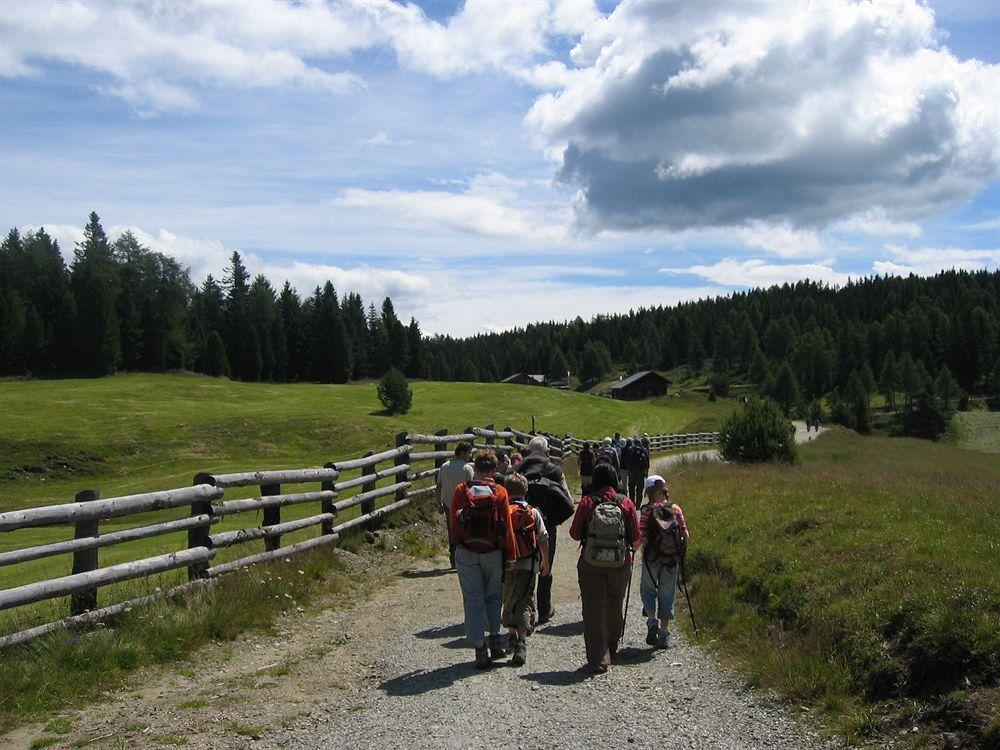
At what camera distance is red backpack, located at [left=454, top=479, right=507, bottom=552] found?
7.64 metres

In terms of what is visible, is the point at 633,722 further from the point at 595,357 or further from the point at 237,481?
the point at 595,357

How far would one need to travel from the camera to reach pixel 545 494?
9586 mm

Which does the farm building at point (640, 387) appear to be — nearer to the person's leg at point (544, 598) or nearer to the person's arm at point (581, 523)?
the person's leg at point (544, 598)

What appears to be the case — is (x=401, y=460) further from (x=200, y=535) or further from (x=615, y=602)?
(x=615, y=602)

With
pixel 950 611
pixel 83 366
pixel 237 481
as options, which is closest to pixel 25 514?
pixel 237 481

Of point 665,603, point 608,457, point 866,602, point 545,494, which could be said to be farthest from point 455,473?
point 866,602

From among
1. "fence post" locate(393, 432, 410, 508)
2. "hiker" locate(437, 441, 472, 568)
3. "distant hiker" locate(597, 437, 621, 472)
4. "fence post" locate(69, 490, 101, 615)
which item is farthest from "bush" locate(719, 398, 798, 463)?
"fence post" locate(69, 490, 101, 615)

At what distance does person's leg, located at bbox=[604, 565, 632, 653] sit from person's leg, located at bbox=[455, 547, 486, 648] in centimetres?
122

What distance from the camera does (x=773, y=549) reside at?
10.6 meters

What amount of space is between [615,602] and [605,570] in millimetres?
378

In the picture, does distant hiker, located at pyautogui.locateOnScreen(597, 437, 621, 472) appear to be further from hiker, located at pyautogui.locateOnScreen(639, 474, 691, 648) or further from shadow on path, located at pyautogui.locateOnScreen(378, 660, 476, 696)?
shadow on path, located at pyautogui.locateOnScreen(378, 660, 476, 696)

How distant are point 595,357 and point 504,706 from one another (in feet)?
570

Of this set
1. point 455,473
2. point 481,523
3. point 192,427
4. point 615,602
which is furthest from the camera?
point 192,427

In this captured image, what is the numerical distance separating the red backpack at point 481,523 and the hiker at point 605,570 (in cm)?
79
